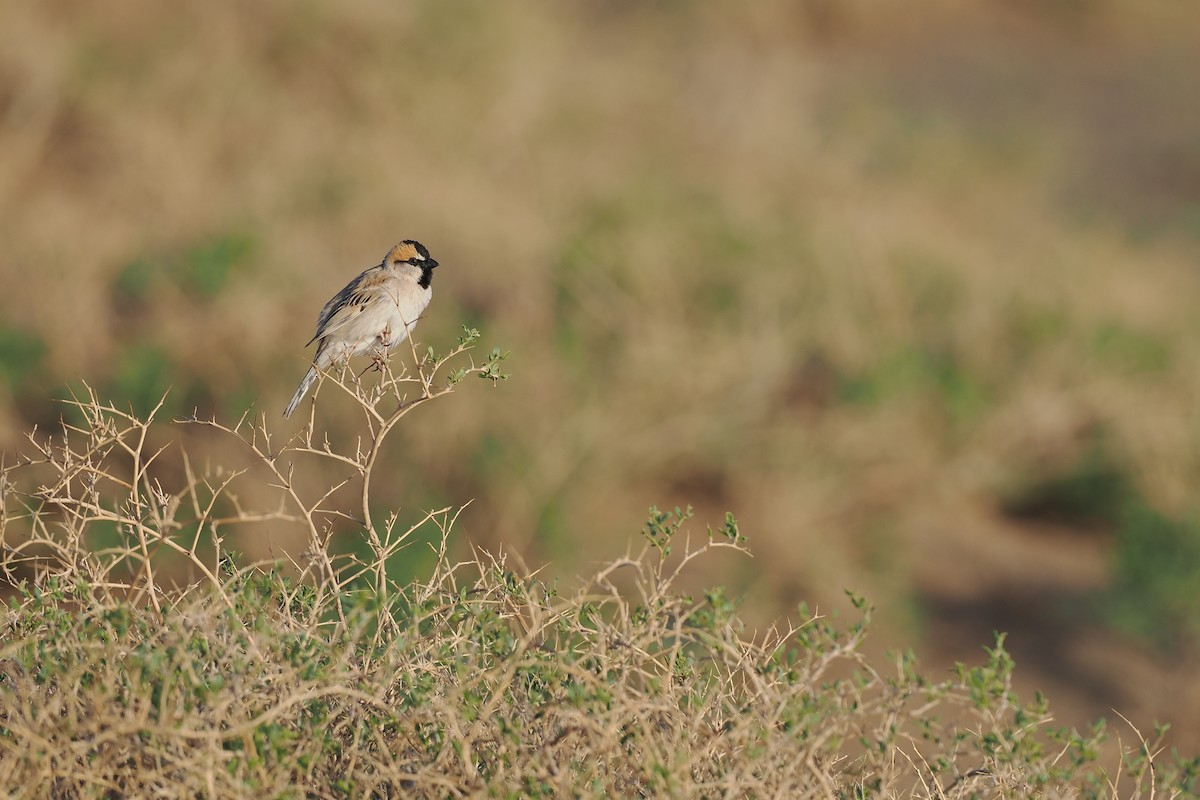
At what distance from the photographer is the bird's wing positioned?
4.07m

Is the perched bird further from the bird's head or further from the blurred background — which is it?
the blurred background

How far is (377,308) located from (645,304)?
230 inches

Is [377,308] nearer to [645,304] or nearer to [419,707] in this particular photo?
[419,707]

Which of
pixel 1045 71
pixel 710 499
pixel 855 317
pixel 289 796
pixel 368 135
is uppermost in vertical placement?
pixel 1045 71

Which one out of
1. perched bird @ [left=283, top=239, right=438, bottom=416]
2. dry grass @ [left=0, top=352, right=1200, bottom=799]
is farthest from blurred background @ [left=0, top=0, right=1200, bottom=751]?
dry grass @ [left=0, top=352, right=1200, bottom=799]

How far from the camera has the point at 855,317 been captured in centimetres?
1017

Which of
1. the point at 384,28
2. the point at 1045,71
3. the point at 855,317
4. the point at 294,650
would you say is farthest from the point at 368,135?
the point at 1045,71

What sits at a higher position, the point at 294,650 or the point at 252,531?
the point at 252,531

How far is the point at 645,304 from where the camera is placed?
977cm

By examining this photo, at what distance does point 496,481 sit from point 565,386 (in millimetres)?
986

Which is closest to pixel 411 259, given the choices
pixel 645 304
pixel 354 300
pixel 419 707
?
pixel 354 300

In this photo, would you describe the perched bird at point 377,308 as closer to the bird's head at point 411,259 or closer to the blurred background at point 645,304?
the bird's head at point 411,259

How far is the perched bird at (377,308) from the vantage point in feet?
13.2

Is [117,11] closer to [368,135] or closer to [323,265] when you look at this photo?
[368,135]
